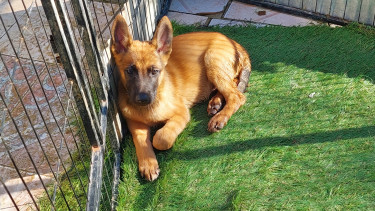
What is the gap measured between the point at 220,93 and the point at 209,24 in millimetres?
1800

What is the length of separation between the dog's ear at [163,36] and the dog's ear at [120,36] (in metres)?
0.28

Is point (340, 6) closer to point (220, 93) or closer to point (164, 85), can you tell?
point (220, 93)

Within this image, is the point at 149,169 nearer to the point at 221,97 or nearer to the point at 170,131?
the point at 170,131

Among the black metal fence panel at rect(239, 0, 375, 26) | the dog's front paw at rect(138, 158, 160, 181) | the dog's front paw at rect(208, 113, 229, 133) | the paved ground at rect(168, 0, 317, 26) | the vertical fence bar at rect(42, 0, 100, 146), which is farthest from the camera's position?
the paved ground at rect(168, 0, 317, 26)

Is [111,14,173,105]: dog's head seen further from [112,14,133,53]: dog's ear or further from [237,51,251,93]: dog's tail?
[237,51,251,93]: dog's tail

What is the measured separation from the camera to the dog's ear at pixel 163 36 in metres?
3.84

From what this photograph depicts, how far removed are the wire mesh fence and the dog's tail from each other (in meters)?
1.29

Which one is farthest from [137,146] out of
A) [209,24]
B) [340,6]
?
[340,6]

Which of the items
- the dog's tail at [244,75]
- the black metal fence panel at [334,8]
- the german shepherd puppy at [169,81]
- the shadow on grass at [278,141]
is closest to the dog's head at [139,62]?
the german shepherd puppy at [169,81]

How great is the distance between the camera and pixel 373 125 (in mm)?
4004

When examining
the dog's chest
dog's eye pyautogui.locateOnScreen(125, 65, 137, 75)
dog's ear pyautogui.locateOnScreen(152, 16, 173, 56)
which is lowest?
the dog's chest

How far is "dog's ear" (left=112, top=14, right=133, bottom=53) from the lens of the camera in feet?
11.7

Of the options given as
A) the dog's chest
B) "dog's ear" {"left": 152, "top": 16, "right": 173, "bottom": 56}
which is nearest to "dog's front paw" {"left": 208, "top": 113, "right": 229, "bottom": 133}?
the dog's chest

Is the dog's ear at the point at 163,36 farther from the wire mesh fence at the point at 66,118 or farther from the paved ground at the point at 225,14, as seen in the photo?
the paved ground at the point at 225,14
